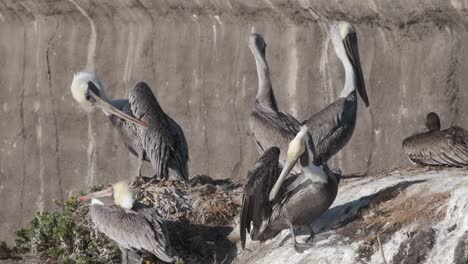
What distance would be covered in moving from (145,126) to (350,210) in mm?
2771

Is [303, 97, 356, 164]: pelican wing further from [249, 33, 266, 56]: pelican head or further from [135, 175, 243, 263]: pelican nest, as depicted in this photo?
[249, 33, 266, 56]: pelican head

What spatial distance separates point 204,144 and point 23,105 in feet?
10.9

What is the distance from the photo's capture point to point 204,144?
15.9 metres

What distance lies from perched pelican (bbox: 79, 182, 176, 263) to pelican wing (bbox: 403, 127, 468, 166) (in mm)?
2694

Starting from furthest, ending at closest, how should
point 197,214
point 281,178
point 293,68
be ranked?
point 293,68 < point 197,214 < point 281,178

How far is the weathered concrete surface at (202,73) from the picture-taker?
46.8ft

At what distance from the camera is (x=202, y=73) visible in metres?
16.1

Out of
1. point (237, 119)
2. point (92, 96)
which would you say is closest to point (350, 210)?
point (92, 96)

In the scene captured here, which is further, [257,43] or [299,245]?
[257,43]

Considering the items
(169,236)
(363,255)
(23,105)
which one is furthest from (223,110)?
(363,255)

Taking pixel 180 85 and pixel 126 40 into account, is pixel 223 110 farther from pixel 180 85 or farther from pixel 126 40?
pixel 126 40

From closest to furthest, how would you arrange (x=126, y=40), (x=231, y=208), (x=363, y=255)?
(x=363, y=255)
(x=231, y=208)
(x=126, y=40)

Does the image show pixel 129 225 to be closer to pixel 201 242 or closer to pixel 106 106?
pixel 201 242

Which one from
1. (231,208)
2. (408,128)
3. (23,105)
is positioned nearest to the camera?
(231,208)
